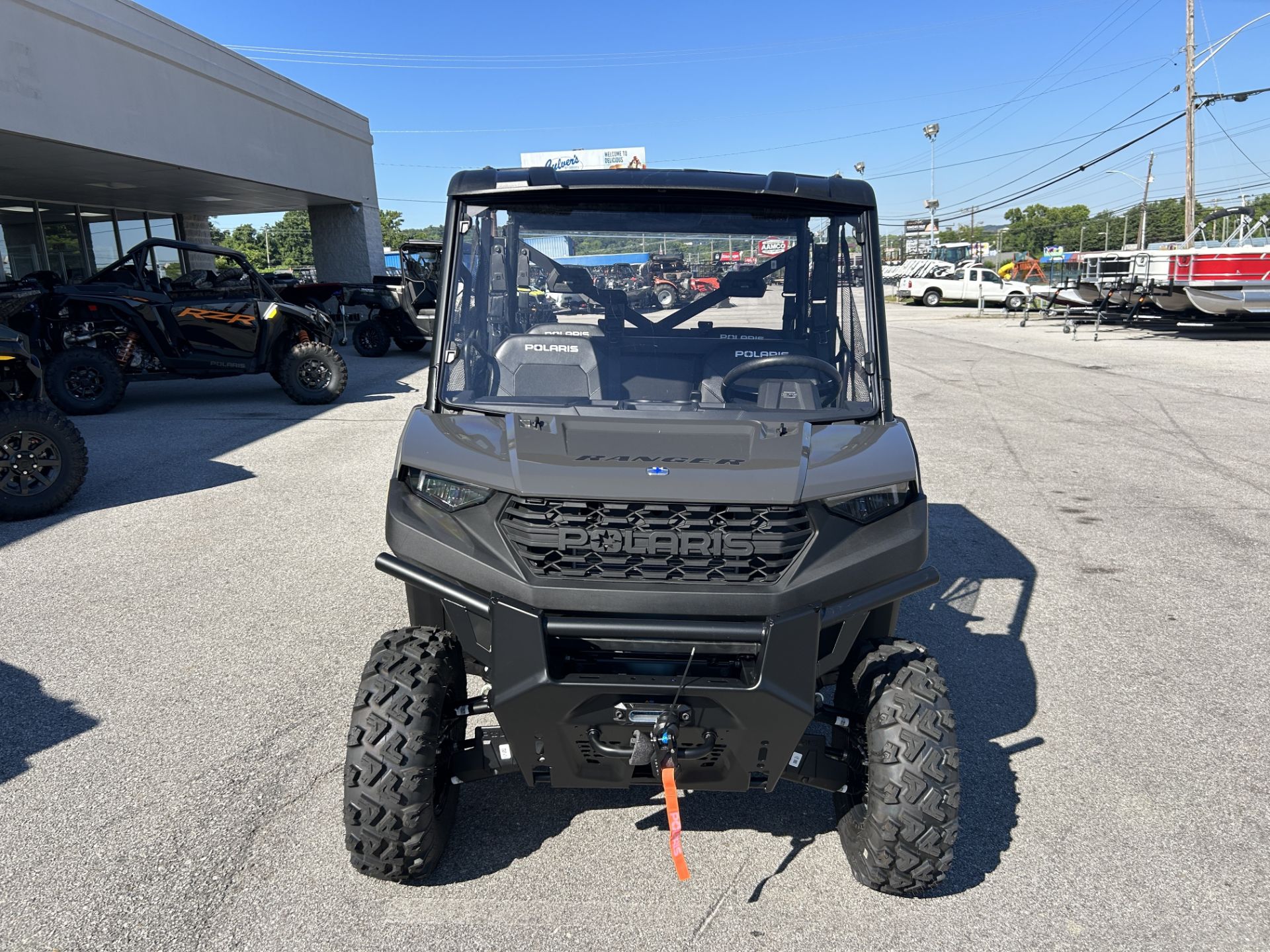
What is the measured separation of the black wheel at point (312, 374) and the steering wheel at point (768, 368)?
9.27 meters

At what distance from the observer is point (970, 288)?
111 feet

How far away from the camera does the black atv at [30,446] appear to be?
634cm

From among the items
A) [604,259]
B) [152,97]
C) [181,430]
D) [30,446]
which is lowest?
[181,430]

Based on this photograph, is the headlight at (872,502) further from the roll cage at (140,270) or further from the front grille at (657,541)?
the roll cage at (140,270)

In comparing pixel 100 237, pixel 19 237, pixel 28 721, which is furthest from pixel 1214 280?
pixel 100 237

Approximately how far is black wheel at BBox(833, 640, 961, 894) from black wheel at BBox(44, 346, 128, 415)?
1060cm

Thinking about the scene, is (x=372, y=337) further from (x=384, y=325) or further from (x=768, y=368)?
(x=768, y=368)

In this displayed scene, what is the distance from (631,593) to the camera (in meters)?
2.37

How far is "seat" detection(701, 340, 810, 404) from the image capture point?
3330 mm

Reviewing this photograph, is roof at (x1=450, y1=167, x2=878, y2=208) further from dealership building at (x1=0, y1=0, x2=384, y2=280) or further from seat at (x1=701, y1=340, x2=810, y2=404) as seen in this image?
dealership building at (x1=0, y1=0, x2=384, y2=280)

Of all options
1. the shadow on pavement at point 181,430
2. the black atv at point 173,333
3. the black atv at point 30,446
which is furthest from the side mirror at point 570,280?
the black atv at point 173,333

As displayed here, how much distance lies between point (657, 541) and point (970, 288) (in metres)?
34.3

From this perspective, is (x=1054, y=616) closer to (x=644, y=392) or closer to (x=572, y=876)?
(x=644, y=392)

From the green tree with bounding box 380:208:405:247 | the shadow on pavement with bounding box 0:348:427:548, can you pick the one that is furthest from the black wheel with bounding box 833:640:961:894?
the green tree with bounding box 380:208:405:247
